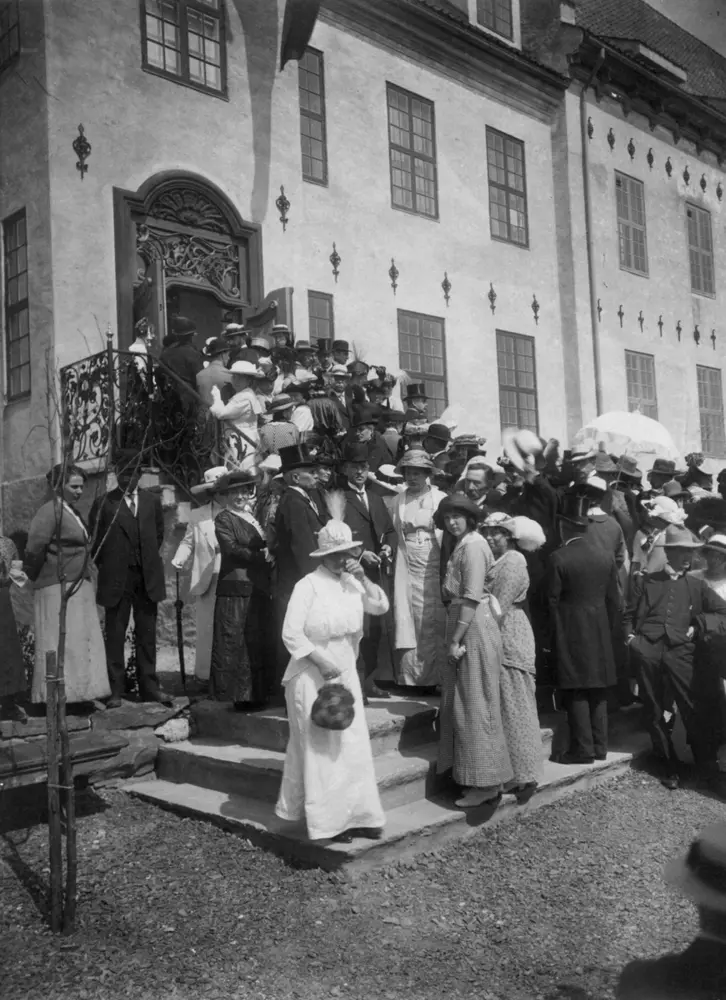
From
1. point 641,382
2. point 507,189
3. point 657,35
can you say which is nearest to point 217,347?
point 507,189

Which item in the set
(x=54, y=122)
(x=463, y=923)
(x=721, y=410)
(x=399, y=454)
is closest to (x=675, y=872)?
(x=463, y=923)

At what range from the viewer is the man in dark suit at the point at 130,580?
742 centimetres

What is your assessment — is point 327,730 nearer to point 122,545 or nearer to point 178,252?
point 122,545

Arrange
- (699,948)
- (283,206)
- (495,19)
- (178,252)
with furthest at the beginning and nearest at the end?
1. (495,19)
2. (283,206)
3. (178,252)
4. (699,948)

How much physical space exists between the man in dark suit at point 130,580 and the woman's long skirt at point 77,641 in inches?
11.6

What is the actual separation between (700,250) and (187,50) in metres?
12.4

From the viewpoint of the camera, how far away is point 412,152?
47.5 feet

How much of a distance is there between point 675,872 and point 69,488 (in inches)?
247

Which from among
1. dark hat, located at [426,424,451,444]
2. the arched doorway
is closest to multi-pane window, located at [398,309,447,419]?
the arched doorway

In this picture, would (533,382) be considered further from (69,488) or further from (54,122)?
(69,488)

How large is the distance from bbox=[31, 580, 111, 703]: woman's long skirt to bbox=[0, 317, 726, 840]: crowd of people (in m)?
0.01

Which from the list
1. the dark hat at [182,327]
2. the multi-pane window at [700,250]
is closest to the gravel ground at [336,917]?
the dark hat at [182,327]

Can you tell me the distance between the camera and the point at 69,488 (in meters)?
7.26

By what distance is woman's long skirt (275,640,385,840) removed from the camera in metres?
5.32
